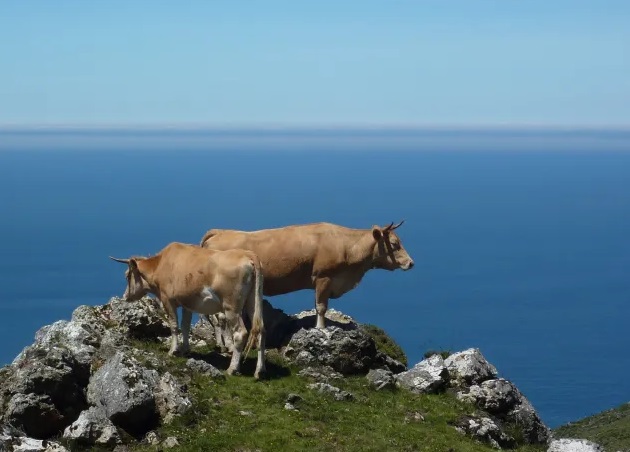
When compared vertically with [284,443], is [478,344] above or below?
below

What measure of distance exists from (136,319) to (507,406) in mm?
8906

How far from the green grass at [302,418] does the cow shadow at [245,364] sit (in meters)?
0.03

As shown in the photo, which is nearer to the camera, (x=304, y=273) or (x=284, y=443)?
(x=284, y=443)

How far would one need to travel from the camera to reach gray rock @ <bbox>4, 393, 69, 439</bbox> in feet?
53.6

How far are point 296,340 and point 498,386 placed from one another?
4769 mm

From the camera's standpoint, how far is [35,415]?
54.4 feet

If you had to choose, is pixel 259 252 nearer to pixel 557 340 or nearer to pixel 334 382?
pixel 334 382

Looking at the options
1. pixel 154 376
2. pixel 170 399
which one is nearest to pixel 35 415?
pixel 154 376

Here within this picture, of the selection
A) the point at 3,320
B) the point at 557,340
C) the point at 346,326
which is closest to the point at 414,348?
the point at 557,340

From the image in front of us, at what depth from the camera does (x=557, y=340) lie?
641 ft

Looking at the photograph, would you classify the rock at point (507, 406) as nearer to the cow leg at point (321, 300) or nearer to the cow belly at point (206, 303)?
the cow leg at point (321, 300)

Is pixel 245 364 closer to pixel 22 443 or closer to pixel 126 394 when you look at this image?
pixel 126 394

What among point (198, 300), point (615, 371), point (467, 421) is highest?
point (198, 300)

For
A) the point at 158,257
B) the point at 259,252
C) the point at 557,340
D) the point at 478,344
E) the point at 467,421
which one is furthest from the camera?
the point at 557,340
